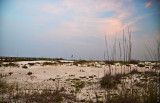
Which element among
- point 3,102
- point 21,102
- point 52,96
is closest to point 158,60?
point 52,96

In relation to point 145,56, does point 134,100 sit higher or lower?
lower

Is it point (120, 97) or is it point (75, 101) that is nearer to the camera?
point (120, 97)

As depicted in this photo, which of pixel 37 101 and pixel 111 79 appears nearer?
pixel 37 101

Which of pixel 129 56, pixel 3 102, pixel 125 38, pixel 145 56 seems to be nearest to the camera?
pixel 3 102

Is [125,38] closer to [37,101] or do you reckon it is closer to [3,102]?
[37,101]

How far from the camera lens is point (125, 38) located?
3.94 m

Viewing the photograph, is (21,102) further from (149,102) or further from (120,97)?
(149,102)

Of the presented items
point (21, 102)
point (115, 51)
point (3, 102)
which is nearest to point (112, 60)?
point (115, 51)

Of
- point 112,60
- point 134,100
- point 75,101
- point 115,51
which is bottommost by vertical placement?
point 75,101

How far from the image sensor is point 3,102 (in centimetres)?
336

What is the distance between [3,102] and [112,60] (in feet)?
11.3

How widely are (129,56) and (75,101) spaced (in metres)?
2.02

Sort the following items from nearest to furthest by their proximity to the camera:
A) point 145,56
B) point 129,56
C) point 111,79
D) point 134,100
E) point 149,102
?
point 149,102
point 134,100
point 129,56
point 145,56
point 111,79

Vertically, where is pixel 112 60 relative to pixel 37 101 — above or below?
above
